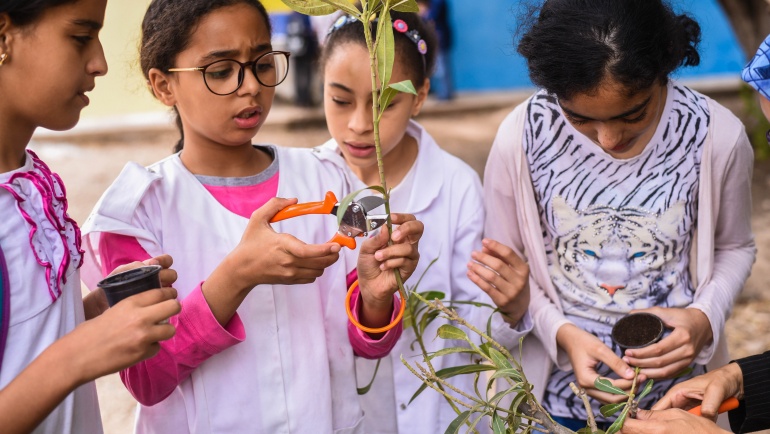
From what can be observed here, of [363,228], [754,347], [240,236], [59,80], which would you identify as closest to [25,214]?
[59,80]

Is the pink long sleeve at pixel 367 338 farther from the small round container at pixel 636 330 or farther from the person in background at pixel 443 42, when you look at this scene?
the person in background at pixel 443 42

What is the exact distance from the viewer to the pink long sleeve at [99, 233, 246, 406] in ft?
5.94

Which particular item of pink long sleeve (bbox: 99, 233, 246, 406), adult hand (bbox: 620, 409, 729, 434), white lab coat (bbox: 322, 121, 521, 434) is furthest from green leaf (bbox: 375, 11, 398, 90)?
adult hand (bbox: 620, 409, 729, 434)

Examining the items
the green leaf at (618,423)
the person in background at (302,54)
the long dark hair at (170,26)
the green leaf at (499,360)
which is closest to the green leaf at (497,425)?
the green leaf at (499,360)

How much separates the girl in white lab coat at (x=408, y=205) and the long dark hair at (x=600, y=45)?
0.49 meters

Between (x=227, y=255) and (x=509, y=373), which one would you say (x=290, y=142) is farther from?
(x=509, y=373)

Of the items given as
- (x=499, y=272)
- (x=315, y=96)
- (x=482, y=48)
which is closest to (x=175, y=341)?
(x=499, y=272)

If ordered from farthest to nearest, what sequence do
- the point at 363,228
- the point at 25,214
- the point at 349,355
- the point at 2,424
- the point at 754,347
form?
the point at 754,347 < the point at 349,355 < the point at 363,228 < the point at 25,214 < the point at 2,424

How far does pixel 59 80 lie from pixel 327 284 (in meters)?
0.88

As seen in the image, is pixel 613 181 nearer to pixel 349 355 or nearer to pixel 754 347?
pixel 349 355

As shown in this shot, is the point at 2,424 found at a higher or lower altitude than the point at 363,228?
lower

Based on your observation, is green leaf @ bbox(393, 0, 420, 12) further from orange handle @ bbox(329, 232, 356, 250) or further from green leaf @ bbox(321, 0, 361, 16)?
orange handle @ bbox(329, 232, 356, 250)

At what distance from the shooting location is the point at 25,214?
1.54m

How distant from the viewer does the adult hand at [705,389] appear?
1879 millimetres
